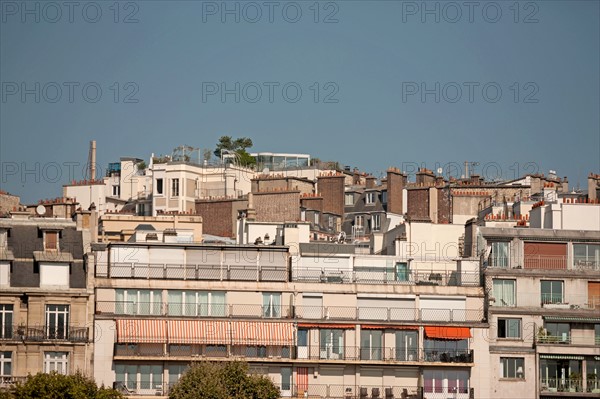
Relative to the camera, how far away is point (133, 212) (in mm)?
140000

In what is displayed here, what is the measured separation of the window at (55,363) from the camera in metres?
93.2

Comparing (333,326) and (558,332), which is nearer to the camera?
(333,326)

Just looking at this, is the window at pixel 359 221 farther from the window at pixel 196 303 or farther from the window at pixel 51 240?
the window at pixel 51 240

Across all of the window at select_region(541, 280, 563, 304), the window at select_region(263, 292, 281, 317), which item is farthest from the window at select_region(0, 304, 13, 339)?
the window at select_region(541, 280, 563, 304)

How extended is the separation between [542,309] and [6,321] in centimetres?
2797

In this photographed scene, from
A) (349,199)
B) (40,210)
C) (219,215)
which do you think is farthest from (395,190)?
(40,210)

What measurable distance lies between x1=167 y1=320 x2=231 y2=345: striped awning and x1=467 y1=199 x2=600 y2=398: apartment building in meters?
14.0

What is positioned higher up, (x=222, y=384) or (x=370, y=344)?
(x=370, y=344)

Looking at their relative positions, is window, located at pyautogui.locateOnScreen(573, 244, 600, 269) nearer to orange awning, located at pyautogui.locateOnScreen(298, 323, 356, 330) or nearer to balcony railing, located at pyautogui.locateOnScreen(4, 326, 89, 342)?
orange awning, located at pyautogui.locateOnScreen(298, 323, 356, 330)

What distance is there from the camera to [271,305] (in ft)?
317

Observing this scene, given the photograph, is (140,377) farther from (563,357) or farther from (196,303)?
(563,357)

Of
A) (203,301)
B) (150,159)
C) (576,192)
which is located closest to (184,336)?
(203,301)

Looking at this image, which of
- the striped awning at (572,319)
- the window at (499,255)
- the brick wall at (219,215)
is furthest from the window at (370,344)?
the brick wall at (219,215)

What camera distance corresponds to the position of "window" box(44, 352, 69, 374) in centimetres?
9322
